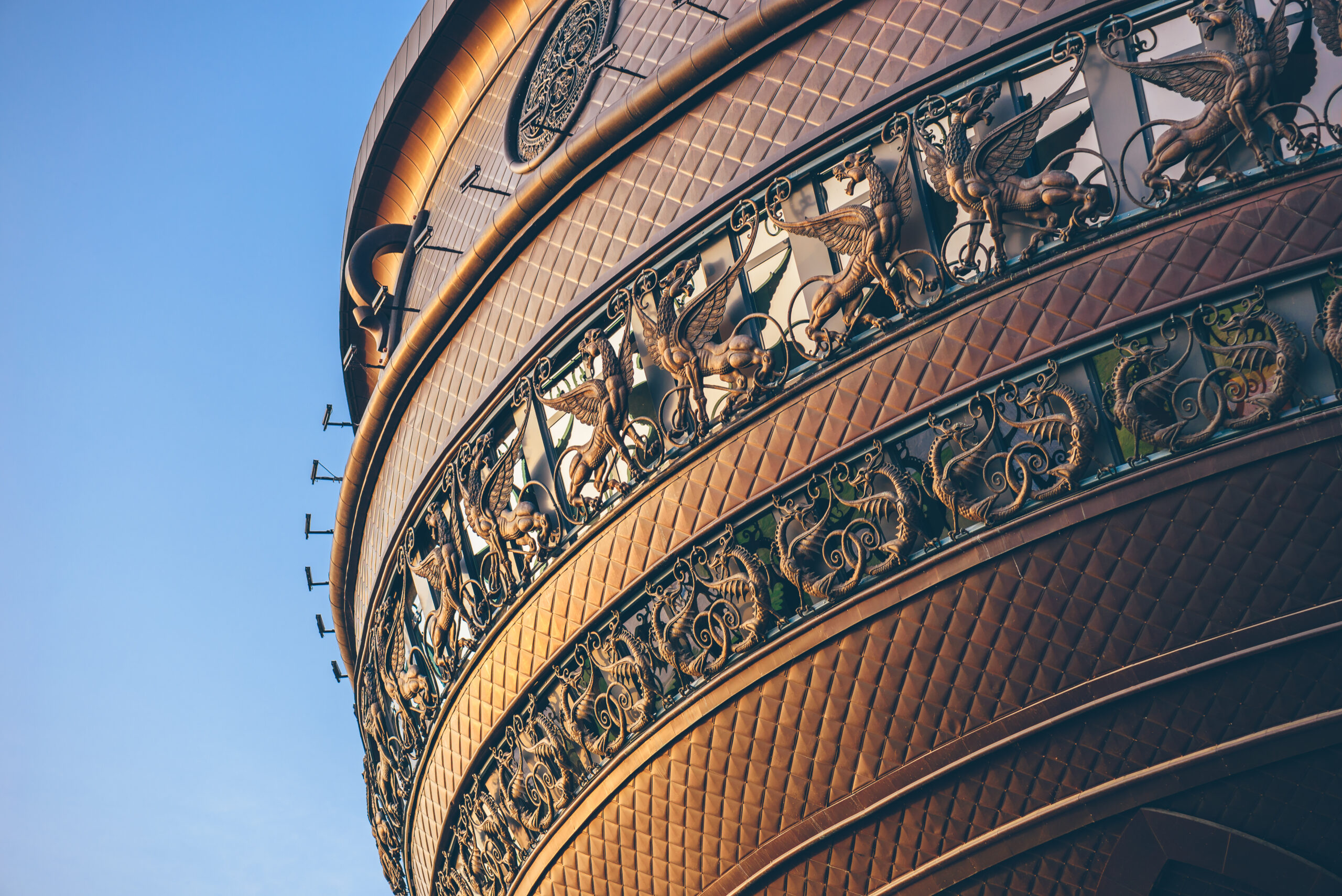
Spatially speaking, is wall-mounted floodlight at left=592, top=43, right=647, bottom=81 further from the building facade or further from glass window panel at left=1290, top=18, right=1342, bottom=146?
glass window panel at left=1290, top=18, right=1342, bottom=146

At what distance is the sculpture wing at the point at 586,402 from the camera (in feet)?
47.0

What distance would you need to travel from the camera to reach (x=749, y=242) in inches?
532

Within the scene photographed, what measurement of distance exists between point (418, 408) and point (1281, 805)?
34.6ft

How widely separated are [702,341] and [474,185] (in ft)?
17.2

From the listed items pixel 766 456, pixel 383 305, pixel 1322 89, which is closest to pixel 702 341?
pixel 766 456

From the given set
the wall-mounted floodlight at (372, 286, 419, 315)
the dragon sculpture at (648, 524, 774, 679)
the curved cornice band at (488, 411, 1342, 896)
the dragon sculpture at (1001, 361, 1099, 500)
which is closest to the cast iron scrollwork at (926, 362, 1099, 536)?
the dragon sculpture at (1001, 361, 1099, 500)

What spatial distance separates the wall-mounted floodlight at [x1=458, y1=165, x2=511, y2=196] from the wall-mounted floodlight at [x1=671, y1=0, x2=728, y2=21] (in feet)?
10.6

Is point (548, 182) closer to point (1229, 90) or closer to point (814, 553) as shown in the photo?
point (814, 553)

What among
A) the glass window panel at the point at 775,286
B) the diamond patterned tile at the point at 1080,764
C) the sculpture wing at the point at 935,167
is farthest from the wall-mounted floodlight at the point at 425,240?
the diamond patterned tile at the point at 1080,764

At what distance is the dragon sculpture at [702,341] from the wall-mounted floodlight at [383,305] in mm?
5243

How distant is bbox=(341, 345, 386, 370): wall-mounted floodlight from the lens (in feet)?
65.3

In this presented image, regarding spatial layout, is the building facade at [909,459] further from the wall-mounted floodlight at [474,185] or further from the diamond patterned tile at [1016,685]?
the wall-mounted floodlight at [474,185]

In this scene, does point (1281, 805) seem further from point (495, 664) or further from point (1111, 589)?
point (495, 664)

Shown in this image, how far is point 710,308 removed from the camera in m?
13.6
